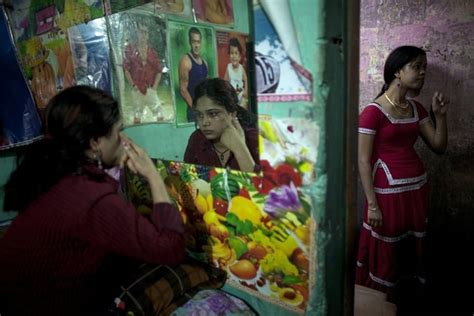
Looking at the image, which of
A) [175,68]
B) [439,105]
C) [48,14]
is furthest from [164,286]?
[439,105]

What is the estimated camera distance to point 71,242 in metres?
1.31

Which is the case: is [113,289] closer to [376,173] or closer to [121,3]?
[121,3]

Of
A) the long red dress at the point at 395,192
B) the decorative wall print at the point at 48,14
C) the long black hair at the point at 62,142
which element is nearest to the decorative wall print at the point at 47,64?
the decorative wall print at the point at 48,14

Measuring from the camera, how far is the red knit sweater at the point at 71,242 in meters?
1.25

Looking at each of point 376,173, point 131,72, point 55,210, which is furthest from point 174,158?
point 376,173

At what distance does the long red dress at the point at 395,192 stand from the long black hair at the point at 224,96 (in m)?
1.18

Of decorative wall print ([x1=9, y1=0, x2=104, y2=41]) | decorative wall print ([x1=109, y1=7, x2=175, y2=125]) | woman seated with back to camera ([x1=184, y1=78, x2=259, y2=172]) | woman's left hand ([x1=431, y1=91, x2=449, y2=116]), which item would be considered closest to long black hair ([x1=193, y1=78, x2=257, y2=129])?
woman seated with back to camera ([x1=184, y1=78, x2=259, y2=172])

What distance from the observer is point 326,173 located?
53.3 inches

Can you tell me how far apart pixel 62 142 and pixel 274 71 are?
91 centimetres

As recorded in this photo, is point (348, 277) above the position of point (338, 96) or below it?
below

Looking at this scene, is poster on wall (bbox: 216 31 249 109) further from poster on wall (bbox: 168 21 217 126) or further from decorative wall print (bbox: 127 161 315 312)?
decorative wall print (bbox: 127 161 315 312)

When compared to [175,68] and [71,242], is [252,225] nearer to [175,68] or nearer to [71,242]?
[71,242]

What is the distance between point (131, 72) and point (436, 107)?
215cm

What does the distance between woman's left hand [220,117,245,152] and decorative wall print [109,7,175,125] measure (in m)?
0.36
